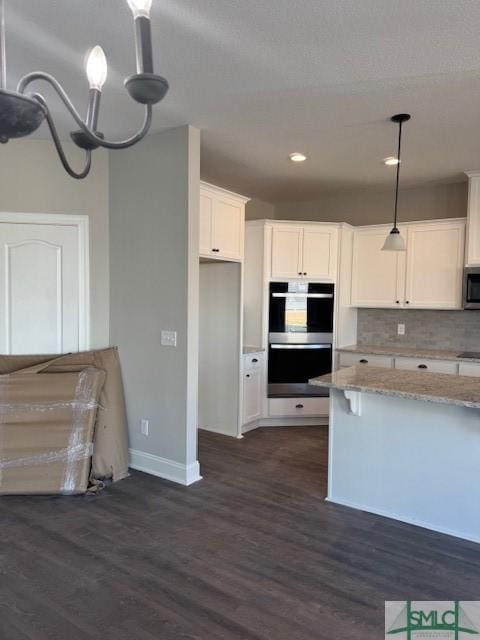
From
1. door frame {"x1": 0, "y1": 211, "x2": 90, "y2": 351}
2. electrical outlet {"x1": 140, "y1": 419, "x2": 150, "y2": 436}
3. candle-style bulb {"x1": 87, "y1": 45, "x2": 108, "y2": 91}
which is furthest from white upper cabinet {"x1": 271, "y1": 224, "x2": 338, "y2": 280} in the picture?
candle-style bulb {"x1": 87, "y1": 45, "x2": 108, "y2": 91}

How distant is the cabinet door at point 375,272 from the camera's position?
496 cm

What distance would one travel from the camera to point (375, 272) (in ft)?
16.7

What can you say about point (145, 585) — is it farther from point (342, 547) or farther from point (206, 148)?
point (206, 148)

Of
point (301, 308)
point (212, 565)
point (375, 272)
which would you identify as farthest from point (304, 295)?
point (212, 565)

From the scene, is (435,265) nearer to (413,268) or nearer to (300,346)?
(413,268)

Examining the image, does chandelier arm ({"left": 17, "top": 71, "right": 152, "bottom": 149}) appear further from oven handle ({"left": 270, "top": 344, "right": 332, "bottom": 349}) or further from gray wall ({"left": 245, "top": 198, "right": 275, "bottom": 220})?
gray wall ({"left": 245, "top": 198, "right": 275, "bottom": 220})

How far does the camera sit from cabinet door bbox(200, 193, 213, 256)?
393cm

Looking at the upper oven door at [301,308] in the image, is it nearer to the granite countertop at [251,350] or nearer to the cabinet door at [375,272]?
the granite countertop at [251,350]

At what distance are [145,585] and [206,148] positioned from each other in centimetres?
329

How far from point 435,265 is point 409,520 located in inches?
109

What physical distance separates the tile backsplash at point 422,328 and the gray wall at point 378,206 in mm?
1088

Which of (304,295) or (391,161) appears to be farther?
(304,295)

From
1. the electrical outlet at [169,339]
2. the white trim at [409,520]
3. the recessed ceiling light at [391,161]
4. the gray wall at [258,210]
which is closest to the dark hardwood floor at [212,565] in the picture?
the white trim at [409,520]

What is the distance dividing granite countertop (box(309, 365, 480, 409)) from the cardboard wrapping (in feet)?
5.33
